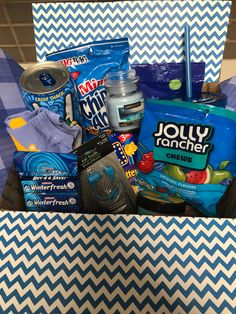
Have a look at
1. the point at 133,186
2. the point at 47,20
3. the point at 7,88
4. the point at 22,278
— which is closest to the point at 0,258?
the point at 22,278

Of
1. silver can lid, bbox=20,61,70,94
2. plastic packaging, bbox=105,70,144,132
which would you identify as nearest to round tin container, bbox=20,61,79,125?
silver can lid, bbox=20,61,70,94

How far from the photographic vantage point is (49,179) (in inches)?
24.9

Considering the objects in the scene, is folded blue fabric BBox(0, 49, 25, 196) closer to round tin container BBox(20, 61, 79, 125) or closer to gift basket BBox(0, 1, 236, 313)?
gift basket BBox(0, 1, 236, 313)

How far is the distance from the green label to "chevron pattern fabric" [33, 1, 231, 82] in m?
0.34

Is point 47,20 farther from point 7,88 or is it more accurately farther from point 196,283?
point 196,283

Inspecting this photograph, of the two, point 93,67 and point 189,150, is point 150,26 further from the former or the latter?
point 189,150

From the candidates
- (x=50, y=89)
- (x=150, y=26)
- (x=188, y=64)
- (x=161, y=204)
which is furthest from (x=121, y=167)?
(x=150, y=26)

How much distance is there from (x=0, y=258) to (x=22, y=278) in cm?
5

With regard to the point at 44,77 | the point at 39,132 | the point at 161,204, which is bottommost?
the point at 161,204

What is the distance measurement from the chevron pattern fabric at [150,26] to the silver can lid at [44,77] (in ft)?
0.75

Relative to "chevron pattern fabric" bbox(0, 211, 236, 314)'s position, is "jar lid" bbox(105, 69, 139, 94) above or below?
above

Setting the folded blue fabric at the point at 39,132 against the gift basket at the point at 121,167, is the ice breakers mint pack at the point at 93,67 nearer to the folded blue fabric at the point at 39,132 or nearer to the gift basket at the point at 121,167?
the gift basket at the point at 121,167

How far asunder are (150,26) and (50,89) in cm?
41

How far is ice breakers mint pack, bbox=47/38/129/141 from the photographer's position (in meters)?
0.87
